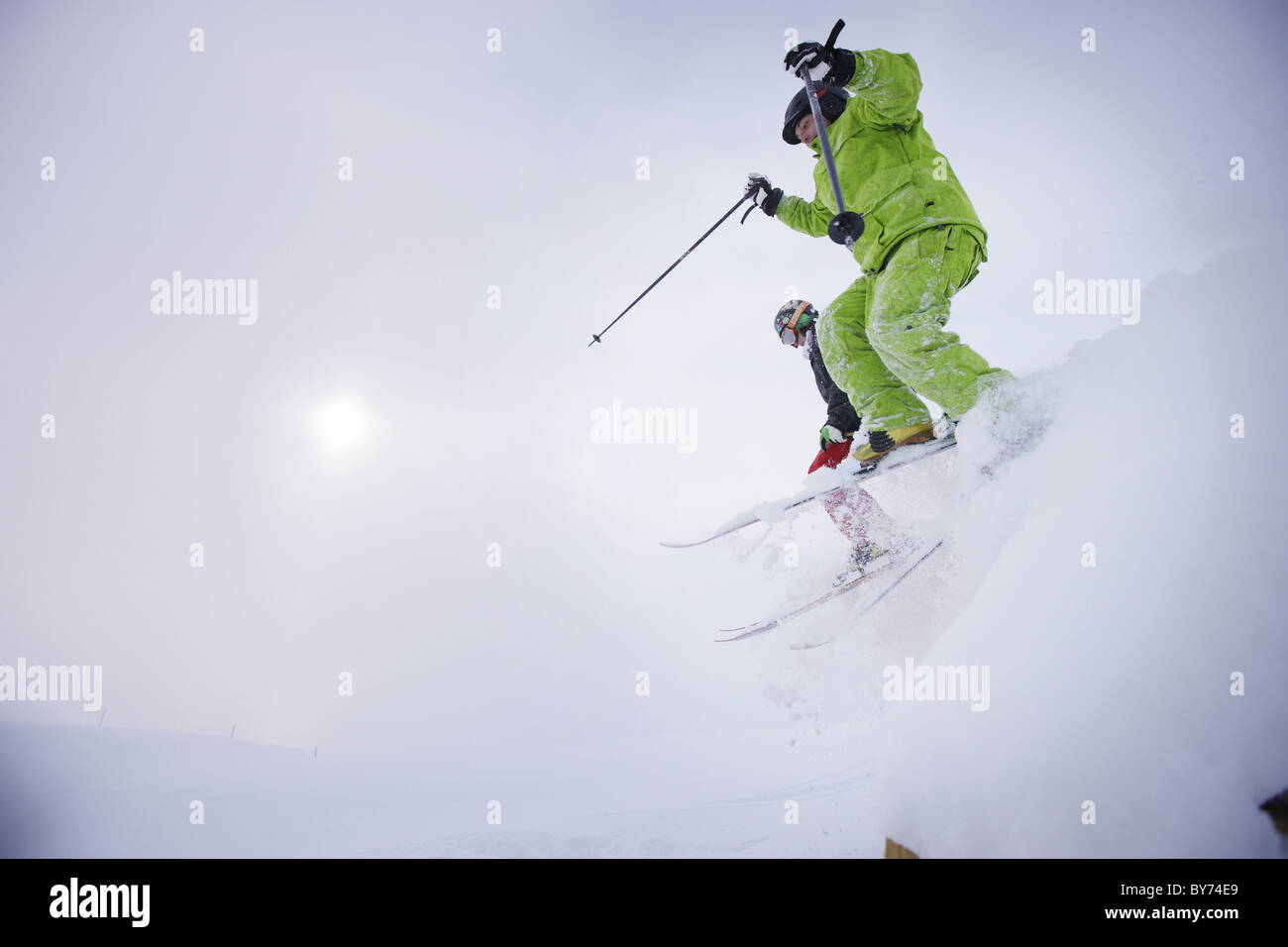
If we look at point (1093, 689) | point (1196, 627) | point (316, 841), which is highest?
point (1196, 627)

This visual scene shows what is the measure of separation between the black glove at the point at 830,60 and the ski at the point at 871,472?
189cm

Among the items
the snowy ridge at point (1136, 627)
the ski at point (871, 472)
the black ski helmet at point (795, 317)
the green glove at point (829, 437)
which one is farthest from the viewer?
the black ski helmet at point (795, 317)

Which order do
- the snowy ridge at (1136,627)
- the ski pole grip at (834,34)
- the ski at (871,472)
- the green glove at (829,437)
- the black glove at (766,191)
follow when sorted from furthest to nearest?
the green glove at (829,437)
the black glove at (766,191)
the ski at (871,472)
the ski pole grip at (834,34)
the snowy ridge at (1136,627)

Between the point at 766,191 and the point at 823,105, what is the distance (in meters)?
0.68

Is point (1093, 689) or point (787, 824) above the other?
point (1093, 689)

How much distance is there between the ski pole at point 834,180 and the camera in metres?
2.81

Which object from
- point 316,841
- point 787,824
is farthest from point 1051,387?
point 316,841

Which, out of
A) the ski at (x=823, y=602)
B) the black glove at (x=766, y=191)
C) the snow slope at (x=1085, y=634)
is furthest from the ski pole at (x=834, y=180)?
the ski at (x=823, y=602)

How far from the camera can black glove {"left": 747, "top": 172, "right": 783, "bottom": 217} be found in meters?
3.83

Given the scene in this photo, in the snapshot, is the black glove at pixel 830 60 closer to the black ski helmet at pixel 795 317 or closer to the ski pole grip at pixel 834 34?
the ski pole grip at pixel 834 34

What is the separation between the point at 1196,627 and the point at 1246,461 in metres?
0.63

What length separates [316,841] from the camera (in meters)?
4.22
